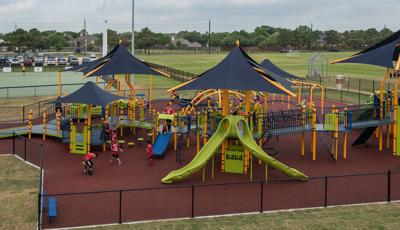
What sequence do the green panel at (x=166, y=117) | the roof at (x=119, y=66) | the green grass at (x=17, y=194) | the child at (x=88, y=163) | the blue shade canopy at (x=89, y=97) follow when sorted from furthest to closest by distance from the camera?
the roof at (x=119, y=66), the green panel at (x=166, y=117), the blue shade canopy at (x=89, y=97), the child at (x=88, y=163), the green grass at (x=17, y=194)

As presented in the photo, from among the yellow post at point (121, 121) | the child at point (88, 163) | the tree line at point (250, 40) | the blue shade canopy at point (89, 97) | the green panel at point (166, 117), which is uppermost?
the tree line at point (250, 40)

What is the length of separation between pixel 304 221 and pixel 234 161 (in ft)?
19.8

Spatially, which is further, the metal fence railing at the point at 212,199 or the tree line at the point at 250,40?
the tree line at the point at 250,40

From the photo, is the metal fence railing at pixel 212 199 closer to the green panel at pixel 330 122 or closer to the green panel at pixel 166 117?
the green panel at pixel 330 122

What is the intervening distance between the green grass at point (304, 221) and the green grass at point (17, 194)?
2644 millimetres

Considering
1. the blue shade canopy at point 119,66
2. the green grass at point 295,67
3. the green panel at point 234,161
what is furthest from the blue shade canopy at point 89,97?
the green grass at point 295,67

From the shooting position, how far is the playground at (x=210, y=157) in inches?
599

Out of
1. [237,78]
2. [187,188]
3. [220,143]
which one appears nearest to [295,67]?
[237,78]

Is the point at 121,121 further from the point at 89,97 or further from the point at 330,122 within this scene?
the point at 330,122

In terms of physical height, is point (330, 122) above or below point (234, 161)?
above

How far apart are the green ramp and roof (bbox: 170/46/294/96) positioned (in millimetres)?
1317

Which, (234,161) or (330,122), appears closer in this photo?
(234,161)

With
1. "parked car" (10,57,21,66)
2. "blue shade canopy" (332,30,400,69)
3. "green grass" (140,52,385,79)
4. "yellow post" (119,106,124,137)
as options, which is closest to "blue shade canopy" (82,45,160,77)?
"yellow post" (119,106,124,137)

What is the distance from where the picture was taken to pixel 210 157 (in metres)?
18.1
